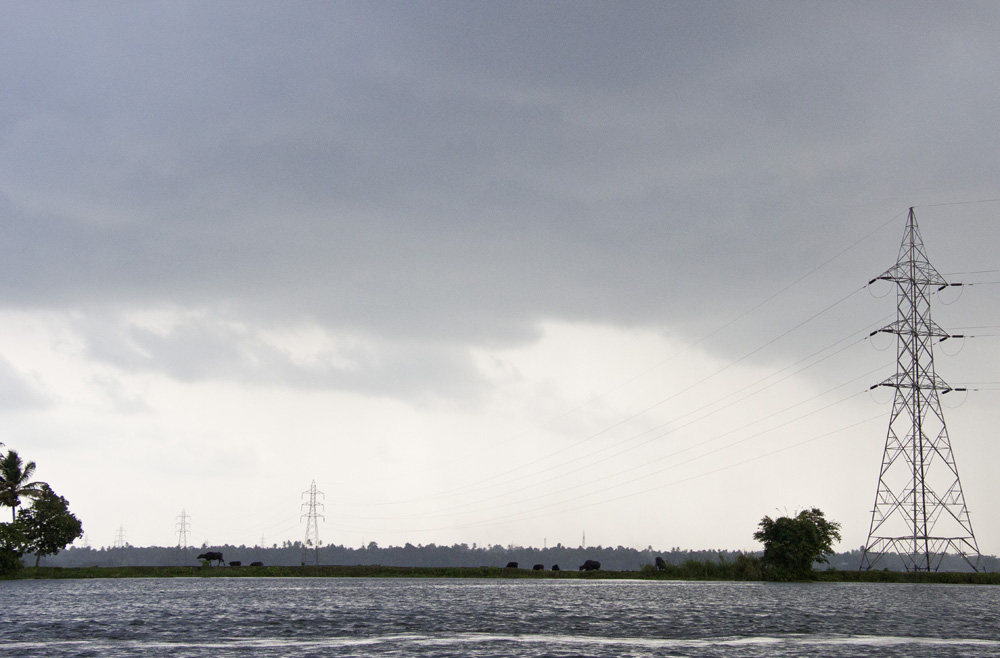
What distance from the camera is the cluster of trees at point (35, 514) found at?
153 meters

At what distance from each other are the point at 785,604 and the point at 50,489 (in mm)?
127426

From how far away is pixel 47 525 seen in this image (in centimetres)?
15388

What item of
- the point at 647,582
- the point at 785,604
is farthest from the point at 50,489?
the point at 785,604

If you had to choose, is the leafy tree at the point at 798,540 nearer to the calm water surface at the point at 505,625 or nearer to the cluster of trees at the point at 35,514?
the calm water surface at the point at 505,625

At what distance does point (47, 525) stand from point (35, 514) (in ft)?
8.75

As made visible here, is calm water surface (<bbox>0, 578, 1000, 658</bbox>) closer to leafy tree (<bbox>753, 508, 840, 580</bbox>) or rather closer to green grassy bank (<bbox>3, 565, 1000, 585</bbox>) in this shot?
leafy tree (<bbox>753, 508, 840, 580</bbox>)

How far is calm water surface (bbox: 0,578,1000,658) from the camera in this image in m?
51.4

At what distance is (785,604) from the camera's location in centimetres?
8438

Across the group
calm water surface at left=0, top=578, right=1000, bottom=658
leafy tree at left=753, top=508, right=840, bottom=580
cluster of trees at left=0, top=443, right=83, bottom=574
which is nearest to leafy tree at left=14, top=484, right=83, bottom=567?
cluster of trees at left=0, top=443, right=83, bottom=574

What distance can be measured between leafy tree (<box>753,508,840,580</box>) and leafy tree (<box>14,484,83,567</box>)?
112m

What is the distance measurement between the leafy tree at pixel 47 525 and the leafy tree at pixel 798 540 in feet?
368

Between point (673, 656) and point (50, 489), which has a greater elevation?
point (50, 489)

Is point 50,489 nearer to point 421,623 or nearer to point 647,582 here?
point 647,582

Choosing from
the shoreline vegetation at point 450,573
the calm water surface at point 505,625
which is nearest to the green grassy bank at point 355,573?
the shoreline vegetation at point 450,573
